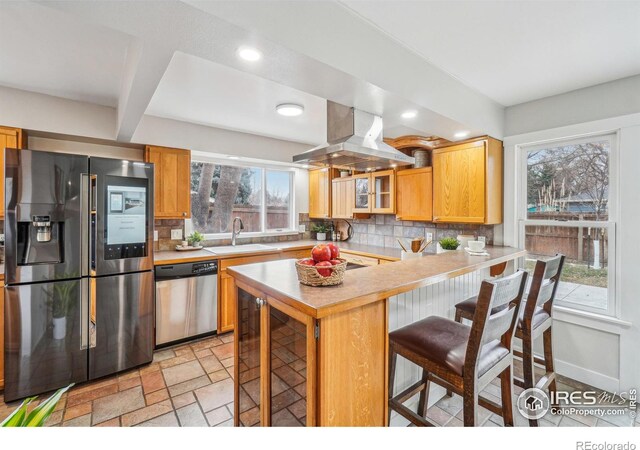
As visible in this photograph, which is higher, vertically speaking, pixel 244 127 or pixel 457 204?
pixel 244 127

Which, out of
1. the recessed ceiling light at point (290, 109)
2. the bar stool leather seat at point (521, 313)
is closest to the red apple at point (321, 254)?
the bar stool leather seat at point (521, 313)

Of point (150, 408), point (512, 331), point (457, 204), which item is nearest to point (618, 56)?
point (457, 204)

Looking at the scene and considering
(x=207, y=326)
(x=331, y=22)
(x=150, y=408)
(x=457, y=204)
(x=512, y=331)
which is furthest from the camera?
(x=207, y=326)

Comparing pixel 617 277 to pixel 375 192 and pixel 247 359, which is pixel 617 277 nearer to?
pixel 375 192

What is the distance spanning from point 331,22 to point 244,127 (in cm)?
221

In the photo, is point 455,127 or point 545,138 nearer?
point 455,127

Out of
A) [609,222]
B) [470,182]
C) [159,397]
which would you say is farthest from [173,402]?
[609,222]

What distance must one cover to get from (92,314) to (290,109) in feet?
7.80

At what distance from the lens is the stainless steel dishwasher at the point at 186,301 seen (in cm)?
304

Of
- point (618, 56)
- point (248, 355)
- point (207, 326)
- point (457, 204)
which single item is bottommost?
point (207, 326)

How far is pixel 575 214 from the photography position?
2.62m

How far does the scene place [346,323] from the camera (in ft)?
4.21

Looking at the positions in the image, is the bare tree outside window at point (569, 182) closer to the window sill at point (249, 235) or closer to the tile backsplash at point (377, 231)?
the tile backsplash at point (377, 231)

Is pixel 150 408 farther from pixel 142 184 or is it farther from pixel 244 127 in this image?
pixel 244 127
